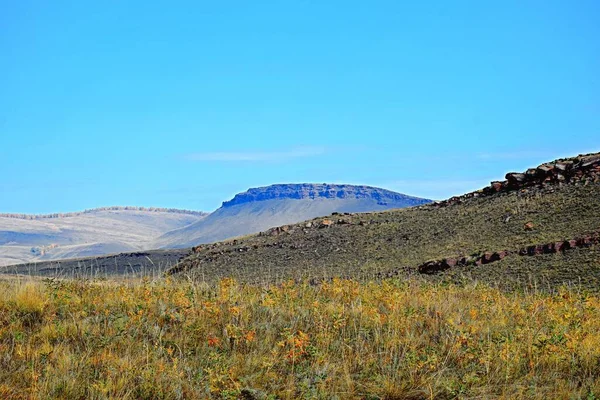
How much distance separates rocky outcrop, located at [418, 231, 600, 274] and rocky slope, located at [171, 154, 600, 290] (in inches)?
1.6

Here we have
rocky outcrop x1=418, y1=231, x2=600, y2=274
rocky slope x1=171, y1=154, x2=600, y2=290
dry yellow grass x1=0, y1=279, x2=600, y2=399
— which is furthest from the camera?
rocky outcrop x1=418, y1=231, x2=600, y2=274

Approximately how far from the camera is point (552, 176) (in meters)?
32.8

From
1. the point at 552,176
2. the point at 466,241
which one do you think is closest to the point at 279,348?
the point at 466,241

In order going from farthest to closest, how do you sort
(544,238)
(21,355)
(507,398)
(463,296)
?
(544,238), (463,296), (21,355), (507,398)

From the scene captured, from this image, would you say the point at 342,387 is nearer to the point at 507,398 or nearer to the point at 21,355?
the point at 507,398

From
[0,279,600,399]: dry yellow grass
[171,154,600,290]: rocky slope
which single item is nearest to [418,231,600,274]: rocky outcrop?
[171,154,600,290]: rocky slope

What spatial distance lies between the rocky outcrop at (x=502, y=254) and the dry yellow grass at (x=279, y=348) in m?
12.8

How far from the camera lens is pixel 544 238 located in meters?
23.6

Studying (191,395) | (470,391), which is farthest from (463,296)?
(191,395)

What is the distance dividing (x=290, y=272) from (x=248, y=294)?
60.2 feet

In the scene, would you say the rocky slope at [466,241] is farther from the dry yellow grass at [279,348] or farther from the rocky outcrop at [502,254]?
the dry yellow grass at [279,348]

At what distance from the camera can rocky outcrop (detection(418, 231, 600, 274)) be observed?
20953mm

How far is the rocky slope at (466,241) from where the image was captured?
2058 centimetres

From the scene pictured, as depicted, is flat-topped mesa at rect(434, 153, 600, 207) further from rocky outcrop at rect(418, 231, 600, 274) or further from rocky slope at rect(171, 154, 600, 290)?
rocky outcrop at rect(418, 231, 600, 274)
